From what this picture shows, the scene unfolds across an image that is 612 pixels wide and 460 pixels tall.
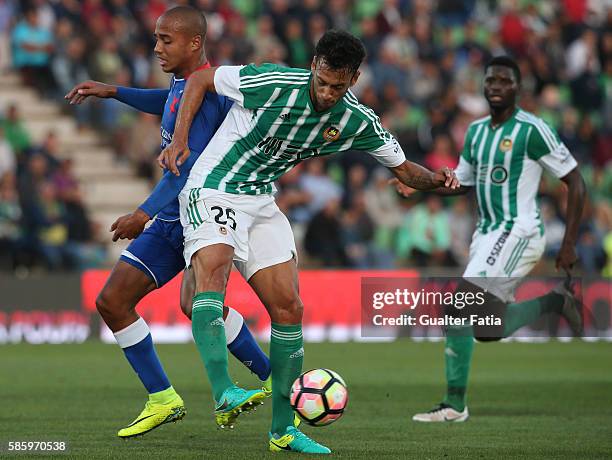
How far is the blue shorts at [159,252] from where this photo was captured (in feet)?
24.2

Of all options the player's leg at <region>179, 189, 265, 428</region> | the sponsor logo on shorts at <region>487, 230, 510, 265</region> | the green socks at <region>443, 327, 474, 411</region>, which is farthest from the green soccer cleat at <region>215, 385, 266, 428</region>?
the sponsor logo on shorts at <region>487, 230, 510, 265</region>

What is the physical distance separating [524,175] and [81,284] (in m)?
7.96

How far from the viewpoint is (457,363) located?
8.87 meters

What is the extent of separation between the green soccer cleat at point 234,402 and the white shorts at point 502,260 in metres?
3.09

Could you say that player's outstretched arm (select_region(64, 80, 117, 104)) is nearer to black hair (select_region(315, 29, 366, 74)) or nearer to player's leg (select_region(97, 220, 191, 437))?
player's leg (select_region(97, 220, 191, 437))

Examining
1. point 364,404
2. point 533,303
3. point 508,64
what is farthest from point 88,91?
point 533,303

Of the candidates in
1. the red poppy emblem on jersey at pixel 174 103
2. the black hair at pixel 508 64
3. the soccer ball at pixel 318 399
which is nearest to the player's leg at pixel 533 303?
the black hair at pixel 508 64

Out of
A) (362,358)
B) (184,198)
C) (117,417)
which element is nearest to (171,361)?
(362,358)

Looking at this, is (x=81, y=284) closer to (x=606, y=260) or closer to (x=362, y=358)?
(x=362, y=358)

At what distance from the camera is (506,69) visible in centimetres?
909

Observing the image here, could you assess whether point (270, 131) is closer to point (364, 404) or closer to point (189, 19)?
point (189, 19)

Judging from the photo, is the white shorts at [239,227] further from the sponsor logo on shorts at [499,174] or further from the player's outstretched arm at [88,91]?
the sponsor logo on shorts at [499,174]

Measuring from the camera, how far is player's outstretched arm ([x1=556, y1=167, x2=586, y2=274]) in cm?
873

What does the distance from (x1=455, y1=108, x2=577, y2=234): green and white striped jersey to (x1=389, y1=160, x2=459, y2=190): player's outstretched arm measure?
205cm
